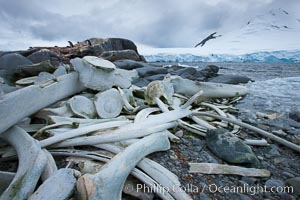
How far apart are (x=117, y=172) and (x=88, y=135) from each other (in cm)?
61

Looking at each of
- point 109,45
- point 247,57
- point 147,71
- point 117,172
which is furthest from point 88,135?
point 247,57

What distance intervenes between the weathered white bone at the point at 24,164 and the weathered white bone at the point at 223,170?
104 centimetres

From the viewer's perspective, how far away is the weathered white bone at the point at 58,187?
1109mm

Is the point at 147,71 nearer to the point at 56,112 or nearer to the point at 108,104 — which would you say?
the point at 108,104

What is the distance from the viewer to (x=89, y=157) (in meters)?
1.57

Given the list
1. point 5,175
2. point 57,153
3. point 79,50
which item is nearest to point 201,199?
point 57,153

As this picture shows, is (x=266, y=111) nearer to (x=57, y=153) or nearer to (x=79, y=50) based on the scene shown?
(x=57, y=153)

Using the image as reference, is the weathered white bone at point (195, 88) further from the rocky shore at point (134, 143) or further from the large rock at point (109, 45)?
the large rock at point (109, 45)

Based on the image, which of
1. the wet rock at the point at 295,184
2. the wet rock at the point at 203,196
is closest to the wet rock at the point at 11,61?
the wet rock at the point at 203,196

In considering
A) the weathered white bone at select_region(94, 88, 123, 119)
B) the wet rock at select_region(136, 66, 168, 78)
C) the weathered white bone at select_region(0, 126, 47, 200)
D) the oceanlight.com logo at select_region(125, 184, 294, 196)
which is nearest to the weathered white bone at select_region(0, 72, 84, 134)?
the weathered white bone at select_region(0, 126, 47, 200)

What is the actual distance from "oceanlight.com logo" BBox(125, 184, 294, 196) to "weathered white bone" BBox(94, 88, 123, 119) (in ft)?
3.48

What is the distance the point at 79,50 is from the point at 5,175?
1472 centimetres

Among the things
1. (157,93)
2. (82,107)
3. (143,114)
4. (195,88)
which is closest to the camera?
(82,107)

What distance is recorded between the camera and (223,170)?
1.71 meters
